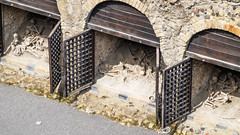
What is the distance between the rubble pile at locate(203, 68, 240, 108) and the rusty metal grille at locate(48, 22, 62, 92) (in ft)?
13.6

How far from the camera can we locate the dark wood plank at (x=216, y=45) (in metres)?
12.4

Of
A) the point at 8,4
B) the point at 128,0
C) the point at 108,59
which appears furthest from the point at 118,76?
the point at 8,4

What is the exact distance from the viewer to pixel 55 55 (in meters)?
15.2

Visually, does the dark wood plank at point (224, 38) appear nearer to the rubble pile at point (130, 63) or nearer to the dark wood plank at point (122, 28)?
the dark wood plank at point (122, 28)

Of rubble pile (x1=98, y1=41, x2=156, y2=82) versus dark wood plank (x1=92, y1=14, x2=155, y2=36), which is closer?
dark wood plank (x1=92, y1=14, x2=155, y2=36)

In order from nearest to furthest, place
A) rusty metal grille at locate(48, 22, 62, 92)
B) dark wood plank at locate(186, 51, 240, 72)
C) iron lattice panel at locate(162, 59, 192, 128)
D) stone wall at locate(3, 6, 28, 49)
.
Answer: dark wood plank at locate(186, 51, 240, 72), iron lattice panel at locate(162, 59, 192, 128), rusty metal grille at locate(48, 22, 62, 92), stone wall at locate(3, 6, 28, 49)

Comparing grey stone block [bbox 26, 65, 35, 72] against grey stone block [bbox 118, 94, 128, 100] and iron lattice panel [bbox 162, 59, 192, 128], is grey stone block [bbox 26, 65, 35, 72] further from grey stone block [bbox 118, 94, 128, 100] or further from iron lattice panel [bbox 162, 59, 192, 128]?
iron lattice panel [bbox 162, 59, 192, 128]

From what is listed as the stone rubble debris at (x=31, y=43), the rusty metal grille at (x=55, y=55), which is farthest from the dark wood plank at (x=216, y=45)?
the stone rubble debris at (x=31, y=43)

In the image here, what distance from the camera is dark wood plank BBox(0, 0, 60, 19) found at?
1507 cm

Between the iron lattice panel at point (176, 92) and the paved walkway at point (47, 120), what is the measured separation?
2.26 feet

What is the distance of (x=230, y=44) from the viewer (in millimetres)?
12367

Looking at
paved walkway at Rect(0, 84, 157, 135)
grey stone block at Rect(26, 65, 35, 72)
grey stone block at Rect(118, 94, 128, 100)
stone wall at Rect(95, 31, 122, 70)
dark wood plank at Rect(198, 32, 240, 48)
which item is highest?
dark wood plank at Rect(198, 32, 240, 48)

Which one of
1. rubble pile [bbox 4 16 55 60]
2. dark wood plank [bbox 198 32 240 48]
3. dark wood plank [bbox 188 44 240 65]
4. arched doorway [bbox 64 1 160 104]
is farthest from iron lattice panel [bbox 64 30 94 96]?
dark wood plank [bbox 198 32 240 48]

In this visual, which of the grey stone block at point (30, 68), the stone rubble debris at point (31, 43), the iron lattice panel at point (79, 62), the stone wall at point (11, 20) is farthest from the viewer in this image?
the stone wall at point (11, 20)
